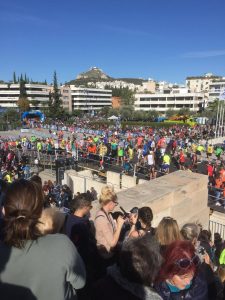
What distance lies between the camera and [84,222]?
135 inches

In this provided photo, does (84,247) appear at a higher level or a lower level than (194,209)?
higher

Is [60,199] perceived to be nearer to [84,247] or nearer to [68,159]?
[68,159]

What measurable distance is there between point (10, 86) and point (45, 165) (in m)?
102

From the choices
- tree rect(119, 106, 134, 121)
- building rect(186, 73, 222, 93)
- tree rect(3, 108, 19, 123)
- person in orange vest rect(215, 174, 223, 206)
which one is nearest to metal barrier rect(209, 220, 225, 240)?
person in orange vest rect(215, 174, 223, 206)

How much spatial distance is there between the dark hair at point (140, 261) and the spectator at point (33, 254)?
339 mm

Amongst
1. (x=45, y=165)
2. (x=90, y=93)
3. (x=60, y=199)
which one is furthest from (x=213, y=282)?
(x=90, y=93)

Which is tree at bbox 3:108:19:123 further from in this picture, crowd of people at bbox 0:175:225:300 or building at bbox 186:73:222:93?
building at bbox 186:73:222:93

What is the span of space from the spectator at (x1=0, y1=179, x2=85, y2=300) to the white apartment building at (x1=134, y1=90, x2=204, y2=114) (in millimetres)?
107071

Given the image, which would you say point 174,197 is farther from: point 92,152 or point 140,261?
point 92,152

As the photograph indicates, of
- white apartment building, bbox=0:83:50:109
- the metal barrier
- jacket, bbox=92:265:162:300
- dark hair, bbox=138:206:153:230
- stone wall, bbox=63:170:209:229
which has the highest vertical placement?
white apartment building, bbox=0:83:50:109

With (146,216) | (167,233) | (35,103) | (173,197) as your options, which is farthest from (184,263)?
(35,103)

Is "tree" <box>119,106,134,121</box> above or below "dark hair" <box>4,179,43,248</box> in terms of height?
below

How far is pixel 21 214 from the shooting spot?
2090mm

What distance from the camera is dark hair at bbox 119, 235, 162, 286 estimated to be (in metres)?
2.25
